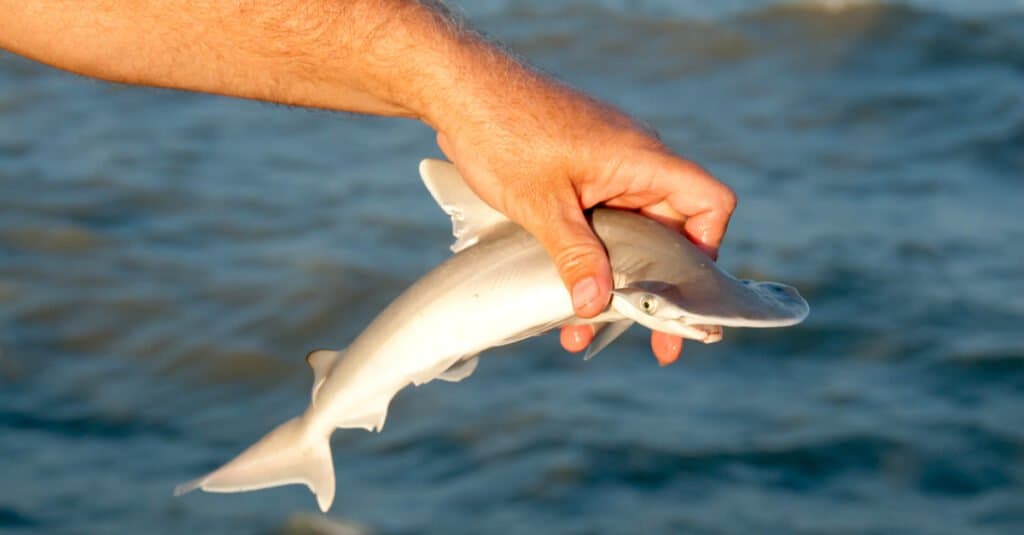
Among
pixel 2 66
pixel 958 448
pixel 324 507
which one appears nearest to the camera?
pixel 324 507

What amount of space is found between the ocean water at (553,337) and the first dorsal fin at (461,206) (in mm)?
1288

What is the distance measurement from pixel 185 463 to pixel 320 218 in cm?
274

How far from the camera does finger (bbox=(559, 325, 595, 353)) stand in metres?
3.74

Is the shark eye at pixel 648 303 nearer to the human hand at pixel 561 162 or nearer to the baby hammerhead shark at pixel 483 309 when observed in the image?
the baby hammerhead shark at pixel 483 309

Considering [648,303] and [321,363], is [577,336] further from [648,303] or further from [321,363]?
[648,303]

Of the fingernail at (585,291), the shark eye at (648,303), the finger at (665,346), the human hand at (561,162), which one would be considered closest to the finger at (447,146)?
the human hand at (561,162)

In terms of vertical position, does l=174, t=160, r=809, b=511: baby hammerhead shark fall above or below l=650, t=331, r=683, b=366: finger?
below

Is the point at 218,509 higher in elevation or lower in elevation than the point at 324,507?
higher

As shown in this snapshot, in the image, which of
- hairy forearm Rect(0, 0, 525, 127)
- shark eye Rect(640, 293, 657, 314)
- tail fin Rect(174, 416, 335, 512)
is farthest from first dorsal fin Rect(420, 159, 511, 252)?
tail fin Rect(174, 416, 335, 512)

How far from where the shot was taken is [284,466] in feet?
11.3

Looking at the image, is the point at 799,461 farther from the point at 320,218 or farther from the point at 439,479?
the point at 320,218

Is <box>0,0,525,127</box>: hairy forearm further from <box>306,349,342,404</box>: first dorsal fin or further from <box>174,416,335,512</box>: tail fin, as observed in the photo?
<box>174,416,335,512</box>: tail fin

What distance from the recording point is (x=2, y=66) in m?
11.7

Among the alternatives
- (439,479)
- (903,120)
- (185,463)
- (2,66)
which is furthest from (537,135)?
(2,66)
